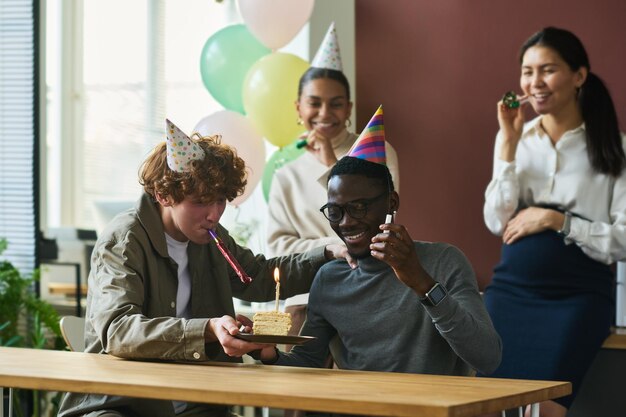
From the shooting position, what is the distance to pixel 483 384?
202 cm

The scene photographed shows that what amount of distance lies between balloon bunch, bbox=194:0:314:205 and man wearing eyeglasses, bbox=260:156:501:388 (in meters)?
1.67

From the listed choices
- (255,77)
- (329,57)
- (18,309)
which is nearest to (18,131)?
(18,309)

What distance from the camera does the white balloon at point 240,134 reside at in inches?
168

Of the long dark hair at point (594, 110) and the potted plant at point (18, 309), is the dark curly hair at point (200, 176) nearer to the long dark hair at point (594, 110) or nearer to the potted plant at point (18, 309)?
the long dark hair at point (594, 110)

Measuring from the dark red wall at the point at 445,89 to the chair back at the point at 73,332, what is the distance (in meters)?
1.91

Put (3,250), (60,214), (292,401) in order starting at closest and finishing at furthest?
(292,401) → (3,250) → (60,214)

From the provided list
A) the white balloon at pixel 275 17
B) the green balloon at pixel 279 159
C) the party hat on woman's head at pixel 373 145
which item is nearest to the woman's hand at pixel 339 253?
the party hat on woman's head at pixel 373 145

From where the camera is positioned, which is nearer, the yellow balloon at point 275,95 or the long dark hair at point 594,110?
the long dark hair at point 594,110

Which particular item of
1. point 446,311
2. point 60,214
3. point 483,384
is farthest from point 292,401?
point 60,214

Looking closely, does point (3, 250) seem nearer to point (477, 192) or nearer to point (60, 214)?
point (60, 214)

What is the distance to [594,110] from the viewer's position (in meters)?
3.62

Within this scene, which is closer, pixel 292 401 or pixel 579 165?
pixel 292 401

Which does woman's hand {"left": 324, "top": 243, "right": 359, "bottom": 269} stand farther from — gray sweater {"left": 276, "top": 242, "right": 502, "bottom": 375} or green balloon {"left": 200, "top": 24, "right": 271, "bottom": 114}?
green balloon {"left": 200, "top": 24, "right": 271, "bottom": 114}

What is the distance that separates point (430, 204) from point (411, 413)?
9.20 feet
